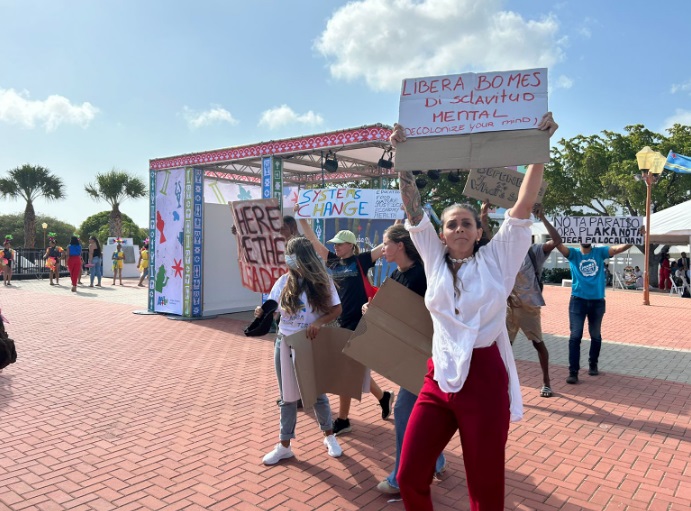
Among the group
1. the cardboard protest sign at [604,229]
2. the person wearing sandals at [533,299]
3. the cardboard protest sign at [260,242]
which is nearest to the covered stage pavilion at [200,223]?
the cardboard protest sign at [260,242]

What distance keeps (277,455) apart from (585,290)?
427 centimetres

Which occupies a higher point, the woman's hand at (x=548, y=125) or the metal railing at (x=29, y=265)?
the woman's hand at (x=548, y=125)

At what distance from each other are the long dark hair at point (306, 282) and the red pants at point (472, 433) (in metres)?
1.66

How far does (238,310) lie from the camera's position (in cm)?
1258

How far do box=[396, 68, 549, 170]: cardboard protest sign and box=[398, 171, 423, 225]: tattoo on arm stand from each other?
65mm

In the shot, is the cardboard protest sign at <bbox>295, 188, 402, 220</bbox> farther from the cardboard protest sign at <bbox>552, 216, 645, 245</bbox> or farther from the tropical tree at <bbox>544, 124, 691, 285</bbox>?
the tropical tree at <bbox>544, 124, 691, 285</bbox>

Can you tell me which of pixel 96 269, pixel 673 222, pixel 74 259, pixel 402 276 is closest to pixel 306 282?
pixel 402 276

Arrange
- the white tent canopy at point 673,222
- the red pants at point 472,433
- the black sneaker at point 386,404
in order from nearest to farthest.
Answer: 1. the red pants at point 472,433
2. the black sneaker at point 386,404
3. the white tent canopy at point 673,222

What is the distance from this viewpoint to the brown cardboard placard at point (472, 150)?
2.52 meters

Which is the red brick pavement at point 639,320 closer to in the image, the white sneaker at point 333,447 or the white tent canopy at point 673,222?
the white tent canopy at point 673,222

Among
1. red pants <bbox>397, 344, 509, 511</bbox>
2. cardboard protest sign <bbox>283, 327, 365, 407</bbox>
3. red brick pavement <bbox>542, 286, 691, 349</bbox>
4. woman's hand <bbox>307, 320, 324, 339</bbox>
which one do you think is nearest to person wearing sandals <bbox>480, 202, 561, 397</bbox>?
cardboard protest sign <bbox>283, 327, 365, 407</bbox>

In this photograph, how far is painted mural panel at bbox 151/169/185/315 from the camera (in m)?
11.4

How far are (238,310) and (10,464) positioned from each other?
8751 millimetres

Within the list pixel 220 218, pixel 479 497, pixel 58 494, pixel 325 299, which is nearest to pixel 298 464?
pixel 325 299
